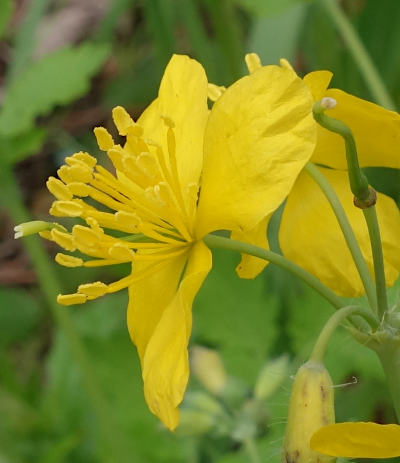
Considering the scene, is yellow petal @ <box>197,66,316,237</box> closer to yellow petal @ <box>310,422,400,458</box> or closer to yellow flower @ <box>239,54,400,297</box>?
yellow flower @ <box>239,54,400,297</box>

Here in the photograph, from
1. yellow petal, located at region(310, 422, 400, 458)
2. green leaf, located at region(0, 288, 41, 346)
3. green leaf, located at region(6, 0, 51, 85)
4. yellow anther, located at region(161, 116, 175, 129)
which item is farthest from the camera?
green leaf, located at region(0, 288, 41, 346)

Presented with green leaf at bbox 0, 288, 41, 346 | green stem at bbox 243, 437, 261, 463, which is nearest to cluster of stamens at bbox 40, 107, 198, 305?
green stem at bbox 243, 437, 261, 463

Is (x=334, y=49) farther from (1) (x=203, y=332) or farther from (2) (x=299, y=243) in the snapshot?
(2) (x=299, y=243)

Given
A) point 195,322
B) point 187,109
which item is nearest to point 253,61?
point 187,109

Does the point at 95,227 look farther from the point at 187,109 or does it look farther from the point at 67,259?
the point at 187,109

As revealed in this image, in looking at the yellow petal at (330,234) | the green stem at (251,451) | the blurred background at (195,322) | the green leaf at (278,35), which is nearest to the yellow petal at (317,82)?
the yellow petal at (330,234)

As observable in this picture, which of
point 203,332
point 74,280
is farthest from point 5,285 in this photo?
point 203,332
